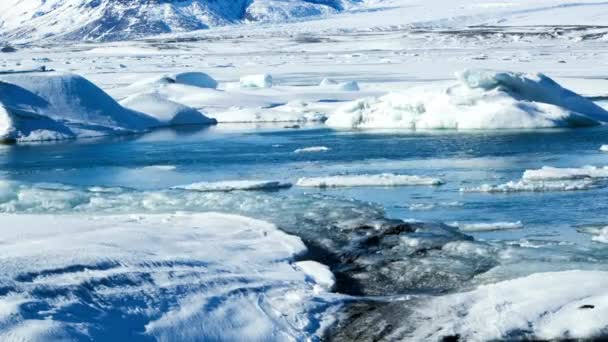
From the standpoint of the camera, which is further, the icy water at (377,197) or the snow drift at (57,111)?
the snow drift at (57,111)

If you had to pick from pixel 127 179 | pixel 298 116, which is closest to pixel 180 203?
pixel 127 179

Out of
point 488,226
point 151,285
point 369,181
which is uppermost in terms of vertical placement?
point 151,285

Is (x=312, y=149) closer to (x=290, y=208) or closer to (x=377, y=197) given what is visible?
(x=377, y=197)

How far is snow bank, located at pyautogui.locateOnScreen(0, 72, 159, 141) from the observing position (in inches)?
559

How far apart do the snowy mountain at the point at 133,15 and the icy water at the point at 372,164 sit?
111492 millimetres

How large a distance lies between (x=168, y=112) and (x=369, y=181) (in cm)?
813

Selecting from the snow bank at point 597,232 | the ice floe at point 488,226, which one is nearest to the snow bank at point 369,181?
the ice floe at point 488,226

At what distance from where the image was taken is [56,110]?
48.5ft

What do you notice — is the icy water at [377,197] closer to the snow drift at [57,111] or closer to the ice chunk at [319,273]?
the ice chunk at [319,273]

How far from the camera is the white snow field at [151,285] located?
4.17 metres

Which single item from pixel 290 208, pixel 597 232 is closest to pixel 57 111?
pixel 290 208

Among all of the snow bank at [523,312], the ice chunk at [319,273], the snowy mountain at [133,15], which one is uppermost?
the snow bank at [523,312]

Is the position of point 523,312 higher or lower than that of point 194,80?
higher

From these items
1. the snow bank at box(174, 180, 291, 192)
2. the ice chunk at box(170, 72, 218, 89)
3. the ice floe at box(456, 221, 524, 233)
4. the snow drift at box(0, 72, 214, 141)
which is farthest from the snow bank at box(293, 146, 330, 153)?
the ice chunk at box(170, 72, 218, 89)
